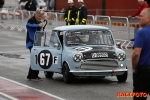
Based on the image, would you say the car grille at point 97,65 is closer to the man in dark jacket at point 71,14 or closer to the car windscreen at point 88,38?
the car windscreen at point 88,38

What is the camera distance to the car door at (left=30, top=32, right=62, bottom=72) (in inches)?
583

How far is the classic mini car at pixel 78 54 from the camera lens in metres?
14.0

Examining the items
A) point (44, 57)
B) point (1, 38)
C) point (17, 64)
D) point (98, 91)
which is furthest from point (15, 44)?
point (98, 91)

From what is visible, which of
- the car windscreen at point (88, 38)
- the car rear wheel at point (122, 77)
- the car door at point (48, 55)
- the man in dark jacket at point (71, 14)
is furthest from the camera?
the man in dark jacket at point (71, 14)

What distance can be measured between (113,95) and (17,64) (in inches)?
288

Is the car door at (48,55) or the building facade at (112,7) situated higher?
the car door at (48,55)

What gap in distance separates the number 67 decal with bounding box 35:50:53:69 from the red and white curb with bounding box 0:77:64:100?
34.0 inches

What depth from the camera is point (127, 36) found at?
2653 centimetres

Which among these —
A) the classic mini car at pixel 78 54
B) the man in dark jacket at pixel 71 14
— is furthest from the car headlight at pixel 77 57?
the man in dark jacket at pixel 71 14

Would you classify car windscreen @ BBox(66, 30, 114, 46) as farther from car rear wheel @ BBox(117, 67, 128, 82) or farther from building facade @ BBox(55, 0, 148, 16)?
building facade @ BBox(55, 0, 148, 16)

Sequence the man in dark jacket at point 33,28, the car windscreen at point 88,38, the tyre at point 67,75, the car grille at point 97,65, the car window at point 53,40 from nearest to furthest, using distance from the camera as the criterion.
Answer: the car grille at point 97,65 → the tyre at point 67,75 → the car windscreen at point 88,38 → the car window at point 53,40 → the man in dark jacket at point 33,28

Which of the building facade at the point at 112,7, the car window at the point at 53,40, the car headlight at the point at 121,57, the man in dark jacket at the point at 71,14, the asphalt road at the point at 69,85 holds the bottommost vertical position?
the building facade at the point at 112,7

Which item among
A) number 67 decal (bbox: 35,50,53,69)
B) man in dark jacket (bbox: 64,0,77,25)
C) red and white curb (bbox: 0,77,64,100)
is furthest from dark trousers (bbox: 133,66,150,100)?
man in dark jacket (bbox: 64,0,77,25)

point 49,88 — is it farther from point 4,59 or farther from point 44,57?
point 4,59
